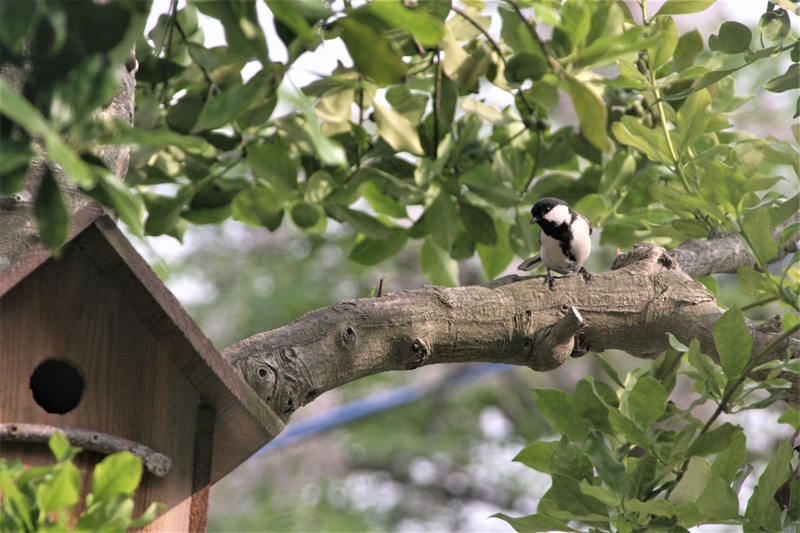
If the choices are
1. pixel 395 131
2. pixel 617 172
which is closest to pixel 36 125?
pixel 395 131

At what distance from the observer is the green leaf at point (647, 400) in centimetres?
150

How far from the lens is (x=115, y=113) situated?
1.62 meters

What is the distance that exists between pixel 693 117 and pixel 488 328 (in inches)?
25.7

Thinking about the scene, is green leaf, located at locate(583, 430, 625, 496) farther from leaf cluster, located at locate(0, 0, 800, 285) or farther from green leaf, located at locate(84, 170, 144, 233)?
green leaf, located at locate(84, 170, 144, 233)

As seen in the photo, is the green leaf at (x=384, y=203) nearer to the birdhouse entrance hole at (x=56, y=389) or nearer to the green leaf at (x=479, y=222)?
the green leaf at (x=479, y=222)

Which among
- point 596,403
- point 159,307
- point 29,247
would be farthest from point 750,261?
point 29,247

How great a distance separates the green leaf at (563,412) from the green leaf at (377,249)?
2.28 feet

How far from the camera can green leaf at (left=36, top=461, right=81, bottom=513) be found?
0.96 meters

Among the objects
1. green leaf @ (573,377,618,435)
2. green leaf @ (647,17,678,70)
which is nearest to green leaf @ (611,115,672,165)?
green leaf @ (647,17,678,70)

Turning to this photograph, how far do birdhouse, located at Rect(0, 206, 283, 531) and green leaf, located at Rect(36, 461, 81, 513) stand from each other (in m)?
0.42

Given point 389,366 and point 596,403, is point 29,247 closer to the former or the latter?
point 389,366

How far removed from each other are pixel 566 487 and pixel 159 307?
0.84 meters

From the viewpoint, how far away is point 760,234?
1.56 meters

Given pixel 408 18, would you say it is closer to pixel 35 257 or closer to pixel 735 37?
pixel 35 257
